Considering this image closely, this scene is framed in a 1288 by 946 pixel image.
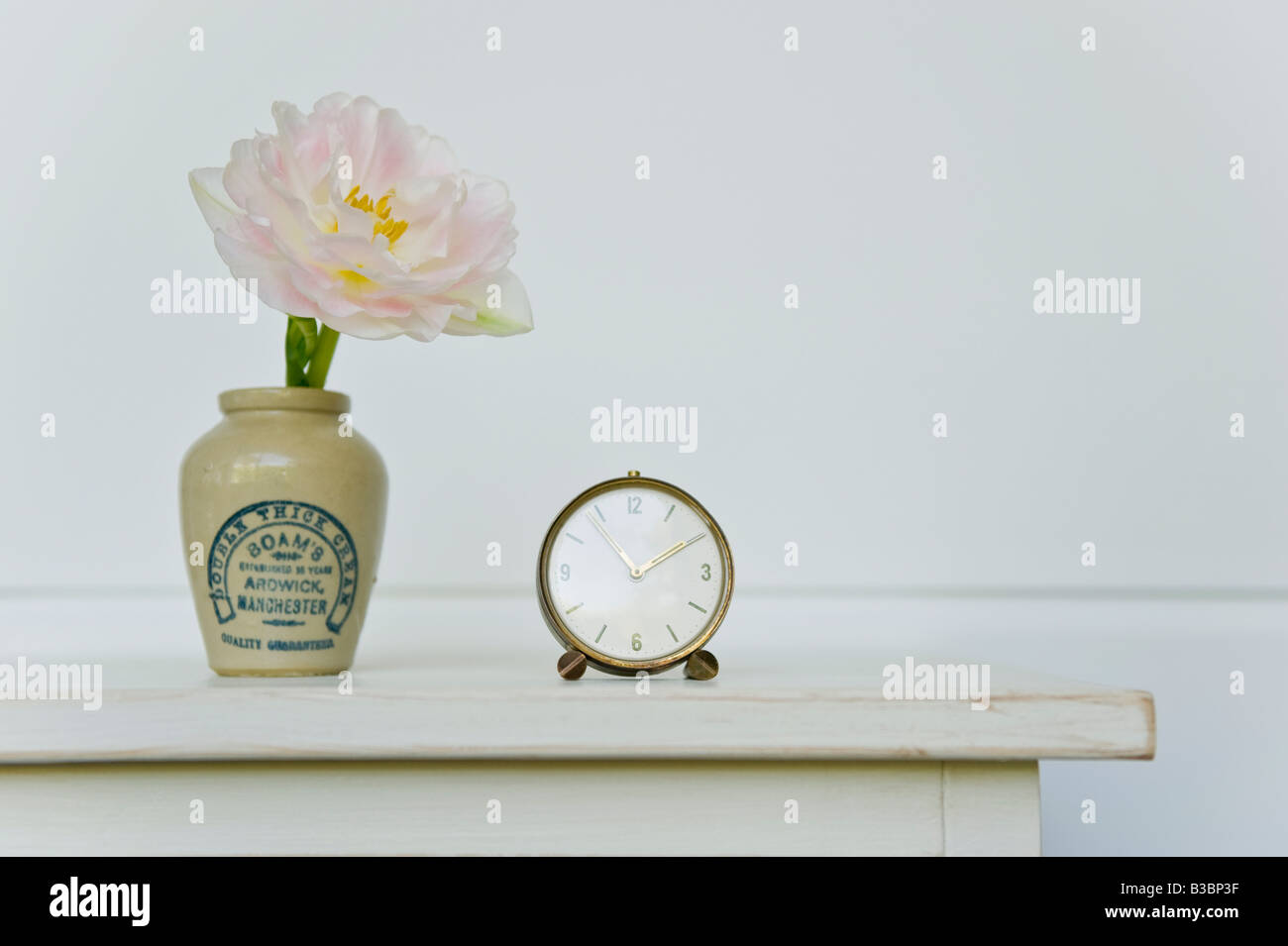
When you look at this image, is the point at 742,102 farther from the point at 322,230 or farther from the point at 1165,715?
the point at 1165,715

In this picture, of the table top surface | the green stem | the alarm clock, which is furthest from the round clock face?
the green stem

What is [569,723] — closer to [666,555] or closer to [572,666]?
[572,666]

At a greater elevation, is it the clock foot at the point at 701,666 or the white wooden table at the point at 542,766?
the clock foot at the point at 701,666

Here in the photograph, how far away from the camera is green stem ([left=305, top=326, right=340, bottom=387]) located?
2.84 feet

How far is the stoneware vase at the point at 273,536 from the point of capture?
2.61 ft

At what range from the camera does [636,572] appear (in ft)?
2.78

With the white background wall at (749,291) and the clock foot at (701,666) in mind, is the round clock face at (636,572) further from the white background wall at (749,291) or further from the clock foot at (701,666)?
the white background wall at (749,291)

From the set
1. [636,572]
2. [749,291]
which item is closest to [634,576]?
[636,572]

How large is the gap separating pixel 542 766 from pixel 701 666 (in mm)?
145

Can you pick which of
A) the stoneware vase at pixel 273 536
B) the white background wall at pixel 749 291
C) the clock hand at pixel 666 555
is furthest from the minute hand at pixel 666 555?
the white background wall at pixel 749 291

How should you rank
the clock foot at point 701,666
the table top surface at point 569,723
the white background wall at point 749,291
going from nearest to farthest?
1. the table top surface at point 569,723
2. the clock foot at point 701,666
3. the white background wall at point 749,291

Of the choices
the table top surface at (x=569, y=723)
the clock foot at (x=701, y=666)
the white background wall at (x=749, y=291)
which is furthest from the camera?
the white background wall at (x=749, y=291)

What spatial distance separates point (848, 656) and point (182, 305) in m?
0.85

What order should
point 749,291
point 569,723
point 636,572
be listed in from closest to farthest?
point 569,723, point 636,572, point 749,291
